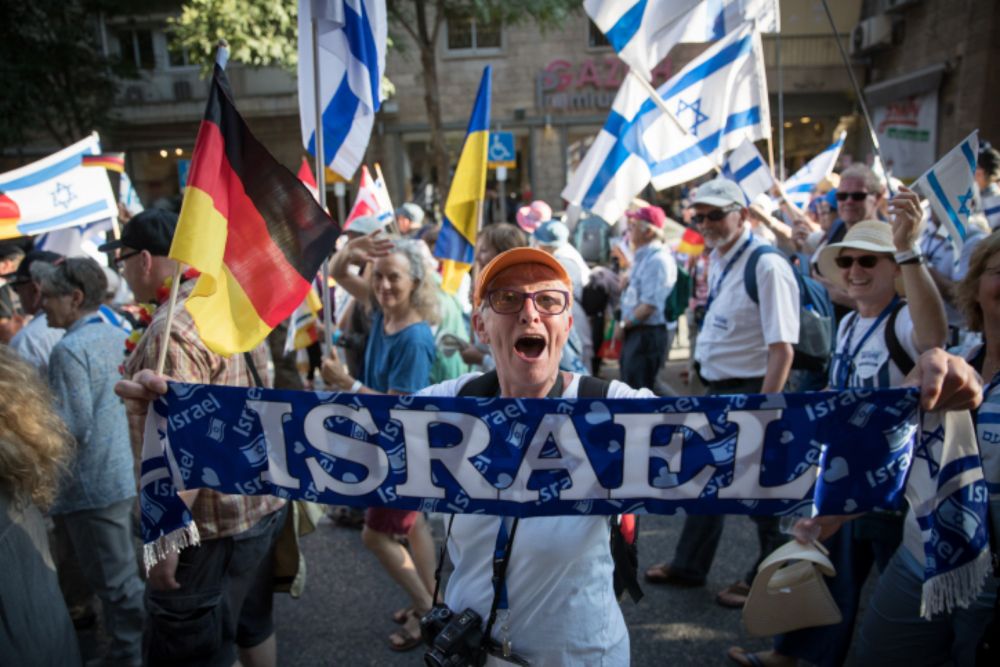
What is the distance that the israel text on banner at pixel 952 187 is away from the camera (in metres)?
2.88

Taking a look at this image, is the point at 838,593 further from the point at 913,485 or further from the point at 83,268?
the point at 83,268

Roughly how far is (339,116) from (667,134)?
2451 mm

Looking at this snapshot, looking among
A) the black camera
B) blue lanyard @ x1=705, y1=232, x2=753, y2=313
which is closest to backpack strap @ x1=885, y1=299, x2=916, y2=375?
blue lanyard @ x1=705, y1=232, x2=753, y2=313

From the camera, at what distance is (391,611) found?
3.83 m

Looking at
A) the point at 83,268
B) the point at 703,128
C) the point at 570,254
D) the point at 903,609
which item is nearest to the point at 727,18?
the point at 703,128

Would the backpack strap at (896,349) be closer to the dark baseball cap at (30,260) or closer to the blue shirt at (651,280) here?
→ the blue shirt at (651,280)

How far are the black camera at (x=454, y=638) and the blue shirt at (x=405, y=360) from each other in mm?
1790

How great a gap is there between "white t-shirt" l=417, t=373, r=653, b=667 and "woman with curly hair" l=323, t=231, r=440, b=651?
164cm

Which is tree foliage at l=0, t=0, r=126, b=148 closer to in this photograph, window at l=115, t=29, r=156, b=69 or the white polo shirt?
window at l=115, t=29, r=156, b=69

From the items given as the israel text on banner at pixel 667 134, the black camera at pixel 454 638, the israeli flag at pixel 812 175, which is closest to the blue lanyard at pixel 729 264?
the israel text on banner at pixel 667 134

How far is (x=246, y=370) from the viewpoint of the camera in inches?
109

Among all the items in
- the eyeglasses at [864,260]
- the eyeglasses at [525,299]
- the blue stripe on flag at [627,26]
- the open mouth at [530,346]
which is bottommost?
the open mouth at [530,346]

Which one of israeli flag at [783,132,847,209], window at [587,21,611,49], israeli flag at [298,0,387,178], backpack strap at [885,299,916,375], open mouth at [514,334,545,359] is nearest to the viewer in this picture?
open mouth at [514,334,545,359]

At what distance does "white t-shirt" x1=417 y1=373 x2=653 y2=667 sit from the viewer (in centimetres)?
175
